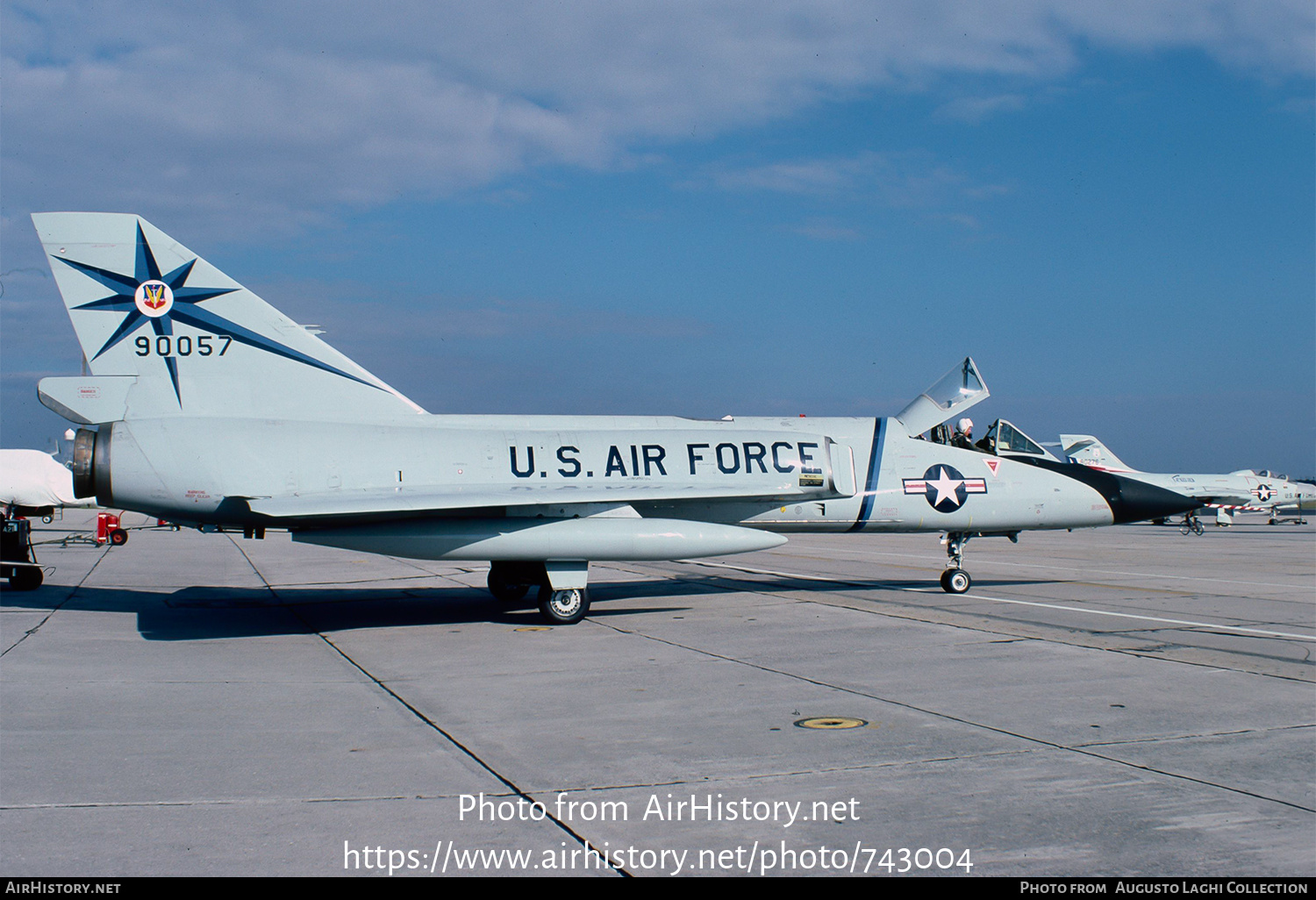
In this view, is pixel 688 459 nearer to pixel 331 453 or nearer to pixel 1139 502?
pixel 331 453

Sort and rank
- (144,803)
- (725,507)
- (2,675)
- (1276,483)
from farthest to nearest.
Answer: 1. (1276,483)
2. (725,507)
3. (2,675)
4. (144,803)

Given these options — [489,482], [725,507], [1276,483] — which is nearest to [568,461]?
[489,482]

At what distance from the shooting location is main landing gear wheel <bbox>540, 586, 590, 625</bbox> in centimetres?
1188

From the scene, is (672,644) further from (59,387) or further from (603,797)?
(59,387)

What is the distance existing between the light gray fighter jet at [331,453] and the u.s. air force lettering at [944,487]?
1807mm

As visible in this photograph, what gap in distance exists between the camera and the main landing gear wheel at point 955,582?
592 inches

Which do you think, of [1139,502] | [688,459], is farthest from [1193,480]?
[688,459]

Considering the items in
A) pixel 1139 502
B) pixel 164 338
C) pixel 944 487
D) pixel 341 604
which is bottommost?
pixel 341 604

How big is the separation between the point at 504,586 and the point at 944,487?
661 cm

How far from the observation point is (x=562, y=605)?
11.9m

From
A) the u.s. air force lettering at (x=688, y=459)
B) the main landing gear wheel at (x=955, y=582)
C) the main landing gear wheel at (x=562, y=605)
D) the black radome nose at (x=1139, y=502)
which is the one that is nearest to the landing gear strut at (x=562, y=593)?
the main landing gear wheel at (x=562, y=605)

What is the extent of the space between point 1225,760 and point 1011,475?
936cm

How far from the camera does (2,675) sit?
8328 mm

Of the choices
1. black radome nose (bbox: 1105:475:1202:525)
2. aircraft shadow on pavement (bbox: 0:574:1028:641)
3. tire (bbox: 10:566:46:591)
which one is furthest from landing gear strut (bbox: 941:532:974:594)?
tire (bbox: 10:566:46:591)
